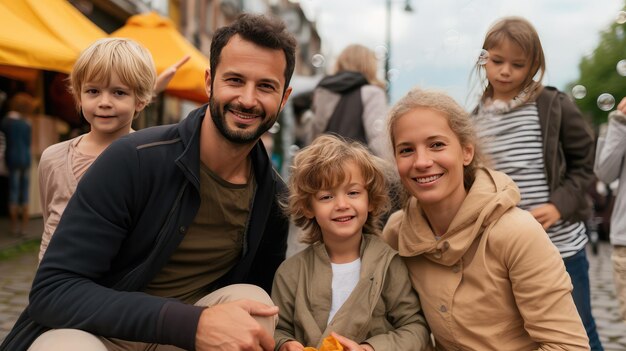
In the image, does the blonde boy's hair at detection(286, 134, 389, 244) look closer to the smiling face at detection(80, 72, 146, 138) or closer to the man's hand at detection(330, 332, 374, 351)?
the man's hand at detection(330, 332, 374, 351)

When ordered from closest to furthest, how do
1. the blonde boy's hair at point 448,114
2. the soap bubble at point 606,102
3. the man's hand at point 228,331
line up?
the man's hand at point 228,331 → the blonde boy's hair at point 448,114 → the soap bubble at point 606,102

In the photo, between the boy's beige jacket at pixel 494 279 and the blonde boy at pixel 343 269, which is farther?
the blonde boy at pixel 343 269

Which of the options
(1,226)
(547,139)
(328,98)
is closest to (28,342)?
(547,139)

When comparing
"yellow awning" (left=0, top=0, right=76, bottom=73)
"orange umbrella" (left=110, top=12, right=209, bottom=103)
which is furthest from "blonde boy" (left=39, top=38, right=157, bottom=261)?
"orange umbrella" (left=110, top=12, right=209, bottom=103)

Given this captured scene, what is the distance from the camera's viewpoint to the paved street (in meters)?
4.66

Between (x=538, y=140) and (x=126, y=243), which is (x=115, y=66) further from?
(x=538, y=140)

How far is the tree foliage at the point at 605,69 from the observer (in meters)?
30.2

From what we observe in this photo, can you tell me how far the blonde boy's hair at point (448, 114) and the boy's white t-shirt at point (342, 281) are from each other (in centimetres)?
51

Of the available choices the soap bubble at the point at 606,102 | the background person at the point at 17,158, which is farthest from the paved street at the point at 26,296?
the soap bubble at the point at 606,102

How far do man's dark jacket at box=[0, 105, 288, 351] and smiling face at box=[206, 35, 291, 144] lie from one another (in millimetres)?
130

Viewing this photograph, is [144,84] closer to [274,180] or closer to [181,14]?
[274,180]

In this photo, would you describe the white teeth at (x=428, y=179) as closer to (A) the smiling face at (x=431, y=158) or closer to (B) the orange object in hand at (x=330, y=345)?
(A) the smiling face at (x=431, y=158)

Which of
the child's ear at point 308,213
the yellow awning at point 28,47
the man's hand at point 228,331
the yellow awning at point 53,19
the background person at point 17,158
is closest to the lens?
the man's hand at point 228,331

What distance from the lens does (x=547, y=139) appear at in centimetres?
299
